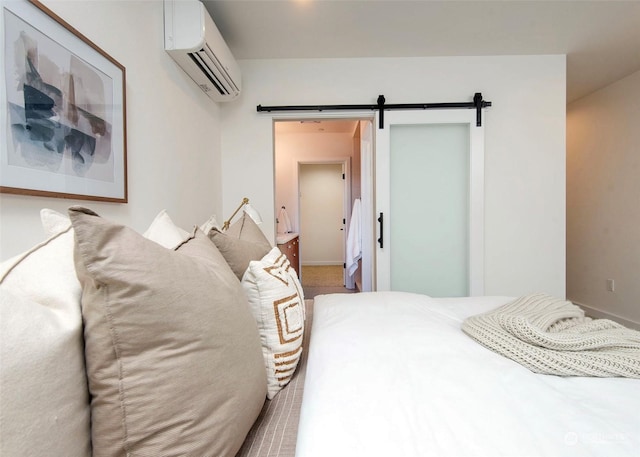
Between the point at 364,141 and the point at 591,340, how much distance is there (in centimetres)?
290

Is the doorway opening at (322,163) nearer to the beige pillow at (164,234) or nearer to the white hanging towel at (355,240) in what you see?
the white hanging towel at (355,240)

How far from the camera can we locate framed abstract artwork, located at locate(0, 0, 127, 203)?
81 centimetres

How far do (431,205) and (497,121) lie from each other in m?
0.94

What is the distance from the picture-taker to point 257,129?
8.45 feet

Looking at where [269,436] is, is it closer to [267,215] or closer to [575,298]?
[267,215]

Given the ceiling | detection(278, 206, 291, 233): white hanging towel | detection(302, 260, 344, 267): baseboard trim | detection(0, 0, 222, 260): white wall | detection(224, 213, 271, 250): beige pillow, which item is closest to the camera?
detection(0, 0, 222, 260): white wall

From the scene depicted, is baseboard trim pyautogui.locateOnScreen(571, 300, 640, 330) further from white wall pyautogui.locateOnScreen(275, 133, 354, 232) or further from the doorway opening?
white wall pyautogui.locateOnScreen(275, 133, 354, 232)

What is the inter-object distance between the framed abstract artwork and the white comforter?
40.3 inches

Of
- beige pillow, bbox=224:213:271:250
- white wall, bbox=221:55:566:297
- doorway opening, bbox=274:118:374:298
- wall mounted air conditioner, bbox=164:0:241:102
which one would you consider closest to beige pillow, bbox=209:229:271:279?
beige pillow, bbox=224:213:271:250

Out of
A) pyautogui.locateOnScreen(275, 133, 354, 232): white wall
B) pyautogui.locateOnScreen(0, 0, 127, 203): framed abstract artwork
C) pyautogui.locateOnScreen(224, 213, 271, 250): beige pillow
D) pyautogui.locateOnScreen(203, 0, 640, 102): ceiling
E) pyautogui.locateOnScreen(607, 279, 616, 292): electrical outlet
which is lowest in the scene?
pyautogui.locateOnScreen(607, 279, 616, 292): electrical outlet

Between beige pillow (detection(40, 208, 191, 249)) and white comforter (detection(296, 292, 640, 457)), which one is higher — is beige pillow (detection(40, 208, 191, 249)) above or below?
above

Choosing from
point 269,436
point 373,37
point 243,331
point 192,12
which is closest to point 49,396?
point 243,331

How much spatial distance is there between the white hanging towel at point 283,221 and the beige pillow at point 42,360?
13.9 ft

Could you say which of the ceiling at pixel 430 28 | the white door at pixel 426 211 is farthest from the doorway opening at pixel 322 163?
the ceiling at pixel 430 28
